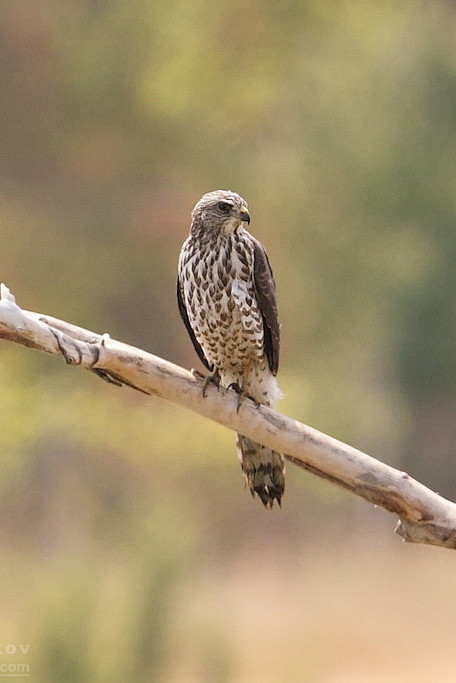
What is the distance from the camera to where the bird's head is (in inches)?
142

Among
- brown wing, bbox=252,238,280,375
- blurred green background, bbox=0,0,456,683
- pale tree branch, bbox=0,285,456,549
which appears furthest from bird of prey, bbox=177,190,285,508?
blurred green background, bbox=0,0,456,683

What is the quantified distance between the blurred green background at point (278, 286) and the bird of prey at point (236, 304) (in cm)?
444

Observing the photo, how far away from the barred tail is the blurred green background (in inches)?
177

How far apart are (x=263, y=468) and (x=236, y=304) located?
489 millimetres

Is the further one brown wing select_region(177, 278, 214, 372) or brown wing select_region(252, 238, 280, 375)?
brown wing select_region(177, 278, 214, 372)

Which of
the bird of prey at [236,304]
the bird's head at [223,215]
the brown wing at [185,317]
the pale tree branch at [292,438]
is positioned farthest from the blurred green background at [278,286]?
the pale tree branch at [292,438]

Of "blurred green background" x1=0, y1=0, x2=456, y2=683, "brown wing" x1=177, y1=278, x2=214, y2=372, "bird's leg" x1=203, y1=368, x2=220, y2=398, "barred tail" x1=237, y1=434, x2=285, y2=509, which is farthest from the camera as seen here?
"blurred green background" x1=0, y1=0, x2=456, y2=683

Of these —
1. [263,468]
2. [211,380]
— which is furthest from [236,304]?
[263,468]

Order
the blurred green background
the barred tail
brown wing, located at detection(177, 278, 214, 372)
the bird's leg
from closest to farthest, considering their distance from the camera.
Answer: the bird's leg → the barred tail → brown wing, located at detection(177, 278, 214, 372) → the blurred green background

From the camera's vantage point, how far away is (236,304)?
3553 mm

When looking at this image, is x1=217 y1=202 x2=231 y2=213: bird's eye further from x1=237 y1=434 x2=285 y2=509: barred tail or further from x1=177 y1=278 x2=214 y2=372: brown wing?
x1=237 y1=434 x2=285 y2=509: barred tail

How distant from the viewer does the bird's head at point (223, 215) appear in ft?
11.9

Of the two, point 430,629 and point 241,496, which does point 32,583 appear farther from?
point 241,496

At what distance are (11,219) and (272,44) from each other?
433cm
